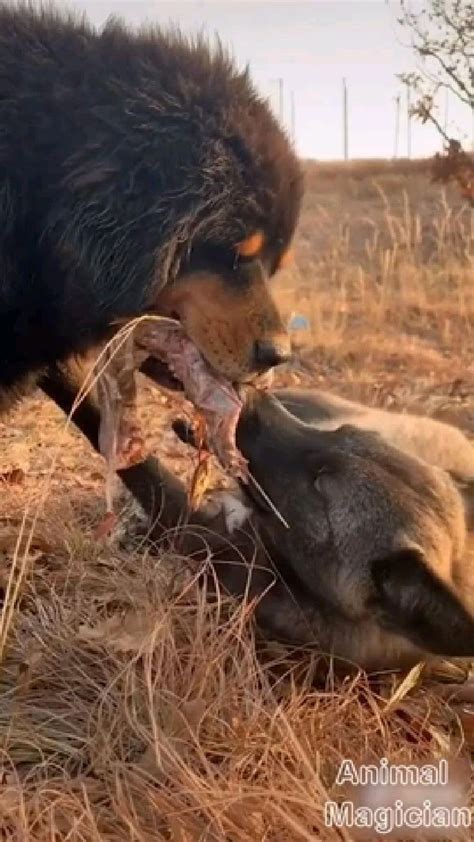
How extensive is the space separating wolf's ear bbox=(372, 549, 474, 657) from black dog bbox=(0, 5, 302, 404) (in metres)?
0.67

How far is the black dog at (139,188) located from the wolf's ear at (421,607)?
666 mm

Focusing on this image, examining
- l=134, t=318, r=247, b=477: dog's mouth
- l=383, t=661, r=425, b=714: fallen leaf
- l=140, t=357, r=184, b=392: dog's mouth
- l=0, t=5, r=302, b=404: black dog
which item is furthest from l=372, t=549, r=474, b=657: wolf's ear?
l=140, t=357, r=184, b=392: dog's mouth

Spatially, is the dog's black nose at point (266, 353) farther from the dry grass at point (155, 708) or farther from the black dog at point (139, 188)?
the dry grass at point (155, 708)

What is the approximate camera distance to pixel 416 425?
3.93 meters

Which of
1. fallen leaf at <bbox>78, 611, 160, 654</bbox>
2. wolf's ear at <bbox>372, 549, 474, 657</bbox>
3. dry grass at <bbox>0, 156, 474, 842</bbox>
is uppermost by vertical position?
wolf's ear at <bbox>372, 549, 474, 657</bbox>

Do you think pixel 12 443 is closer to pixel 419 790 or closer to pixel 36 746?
pixel 36 746

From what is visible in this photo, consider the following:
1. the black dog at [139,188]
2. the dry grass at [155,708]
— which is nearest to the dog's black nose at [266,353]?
the black dog at [139,188]

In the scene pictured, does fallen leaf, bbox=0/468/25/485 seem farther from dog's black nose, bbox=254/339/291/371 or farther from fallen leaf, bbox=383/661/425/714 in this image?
fallen leaf, bbox=383/661/425/714

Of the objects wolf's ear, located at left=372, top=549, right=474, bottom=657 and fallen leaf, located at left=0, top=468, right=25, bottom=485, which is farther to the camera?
fallen leaf, located at left=0, top=468, right=25, bottom=485

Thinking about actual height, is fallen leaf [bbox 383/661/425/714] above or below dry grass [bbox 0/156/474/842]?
below

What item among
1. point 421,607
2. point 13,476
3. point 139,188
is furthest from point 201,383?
point 13,476

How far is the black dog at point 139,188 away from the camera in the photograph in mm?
3035

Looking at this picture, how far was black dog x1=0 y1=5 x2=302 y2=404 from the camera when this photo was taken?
9.96ft

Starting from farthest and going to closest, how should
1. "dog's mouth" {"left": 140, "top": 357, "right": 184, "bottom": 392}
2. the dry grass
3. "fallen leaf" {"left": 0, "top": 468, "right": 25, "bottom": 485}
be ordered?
"fallen leaf" {"left": 0, "top": 468, "right": 25, "bottom": 485}
"dog's mouth" {"left": 140, "top": 357, "right": 184, "bottom": 392}
the dry grass
